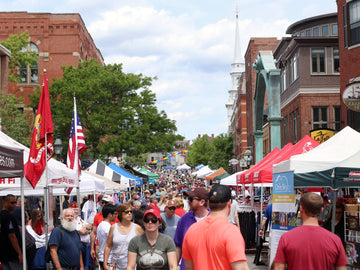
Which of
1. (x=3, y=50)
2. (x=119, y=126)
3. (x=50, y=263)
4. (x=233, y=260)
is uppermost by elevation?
(x=3, y=50)

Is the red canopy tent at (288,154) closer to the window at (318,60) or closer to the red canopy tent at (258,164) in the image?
the red canopy tent at (258,164)

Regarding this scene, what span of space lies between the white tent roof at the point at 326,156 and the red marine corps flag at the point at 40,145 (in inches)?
176

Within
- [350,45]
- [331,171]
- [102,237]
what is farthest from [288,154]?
[350,45]

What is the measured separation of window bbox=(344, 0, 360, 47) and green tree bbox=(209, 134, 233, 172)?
67.2 meters

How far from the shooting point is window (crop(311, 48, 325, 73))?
36312 millimetres

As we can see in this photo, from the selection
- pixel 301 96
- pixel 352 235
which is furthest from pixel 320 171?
pixel 301 96

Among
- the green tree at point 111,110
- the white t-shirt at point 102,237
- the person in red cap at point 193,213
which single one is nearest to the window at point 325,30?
the green tree at point 111,110

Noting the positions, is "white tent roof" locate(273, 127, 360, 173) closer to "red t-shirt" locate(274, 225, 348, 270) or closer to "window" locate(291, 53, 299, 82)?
"red t-shirt" locate(274, 225, 348, 270)

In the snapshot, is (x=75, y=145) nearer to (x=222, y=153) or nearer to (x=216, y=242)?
(x=216, y=242)

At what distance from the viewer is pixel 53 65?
47.0 meters

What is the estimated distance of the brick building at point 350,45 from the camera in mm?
25344

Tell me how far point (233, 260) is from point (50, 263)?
465 cm

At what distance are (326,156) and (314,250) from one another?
4786 mm

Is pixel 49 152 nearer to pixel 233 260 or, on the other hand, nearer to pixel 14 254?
pixel 14 254
